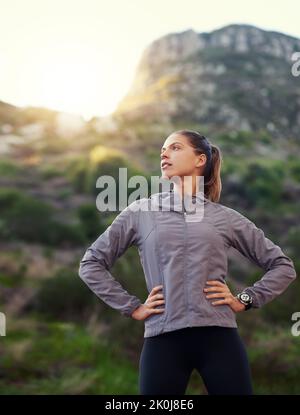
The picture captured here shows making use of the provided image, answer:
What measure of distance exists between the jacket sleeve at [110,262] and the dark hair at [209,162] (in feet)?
1.11

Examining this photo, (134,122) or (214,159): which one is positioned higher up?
(134,122)

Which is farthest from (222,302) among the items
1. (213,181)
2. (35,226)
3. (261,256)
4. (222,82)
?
(222,82)

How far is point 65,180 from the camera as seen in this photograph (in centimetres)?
3019

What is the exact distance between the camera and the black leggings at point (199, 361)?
205 centimetres

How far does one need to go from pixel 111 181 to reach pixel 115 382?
18.9 metres

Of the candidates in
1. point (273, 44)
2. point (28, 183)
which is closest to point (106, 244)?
point (28, 183)

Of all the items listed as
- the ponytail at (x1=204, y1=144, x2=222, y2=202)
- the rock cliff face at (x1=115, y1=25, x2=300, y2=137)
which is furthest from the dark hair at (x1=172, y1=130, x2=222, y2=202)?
the rock cliff face at (x1=115, y1=25, x2=300, y2=137)

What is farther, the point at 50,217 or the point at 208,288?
the point at 50,217

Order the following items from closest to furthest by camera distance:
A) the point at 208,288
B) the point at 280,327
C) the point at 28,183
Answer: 1. the point at 208,288
2. the point at 280,327
3. the point at 28,183

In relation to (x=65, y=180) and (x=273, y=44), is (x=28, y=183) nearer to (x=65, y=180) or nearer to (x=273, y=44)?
(x=65, y=180)

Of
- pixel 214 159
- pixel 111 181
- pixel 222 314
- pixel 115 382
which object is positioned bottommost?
pixel 115 382

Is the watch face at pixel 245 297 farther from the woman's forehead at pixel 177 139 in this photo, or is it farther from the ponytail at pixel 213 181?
the woman's forehead at pixel 177 139

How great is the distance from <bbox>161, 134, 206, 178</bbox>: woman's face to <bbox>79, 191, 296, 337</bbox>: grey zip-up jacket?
0.09 metres

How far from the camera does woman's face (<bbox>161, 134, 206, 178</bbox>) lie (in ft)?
7.55
